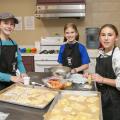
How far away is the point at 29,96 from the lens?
157cm

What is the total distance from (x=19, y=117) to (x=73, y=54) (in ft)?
4.99

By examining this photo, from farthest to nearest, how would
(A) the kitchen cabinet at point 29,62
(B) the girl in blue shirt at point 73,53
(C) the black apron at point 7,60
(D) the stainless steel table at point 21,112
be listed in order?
1. (A) the kitchen cabinet at point 29,62
2. (B) the girl in blue shirt at point 73,53
3. (C) the black apron at point 7,60
4. (D) the stainless steel table at point 21,112

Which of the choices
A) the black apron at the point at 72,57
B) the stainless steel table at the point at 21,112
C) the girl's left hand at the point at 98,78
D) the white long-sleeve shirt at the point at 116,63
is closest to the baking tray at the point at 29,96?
the stainless steel table at the point at 21,112

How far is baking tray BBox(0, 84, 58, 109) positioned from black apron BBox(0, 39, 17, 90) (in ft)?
1.13

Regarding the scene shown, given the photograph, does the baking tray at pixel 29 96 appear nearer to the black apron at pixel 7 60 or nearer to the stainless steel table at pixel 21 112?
the stainless steel table at pixel 21 112

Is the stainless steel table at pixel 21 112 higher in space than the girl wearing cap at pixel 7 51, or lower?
lower

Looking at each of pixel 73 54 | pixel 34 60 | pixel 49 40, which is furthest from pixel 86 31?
pixel 73 54

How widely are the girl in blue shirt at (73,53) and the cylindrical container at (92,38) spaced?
1.27m

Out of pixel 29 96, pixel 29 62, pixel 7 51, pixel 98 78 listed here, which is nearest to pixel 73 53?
pixel 7 51

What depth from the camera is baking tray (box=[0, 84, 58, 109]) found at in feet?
4.76

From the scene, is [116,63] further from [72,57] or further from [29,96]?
[72,57]

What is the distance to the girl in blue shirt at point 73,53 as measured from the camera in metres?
2.60

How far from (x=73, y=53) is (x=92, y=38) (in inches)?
52.8

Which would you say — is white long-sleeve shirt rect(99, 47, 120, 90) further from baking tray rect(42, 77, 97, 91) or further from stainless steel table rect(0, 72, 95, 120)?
stainless steel table rect(0, 72, 95, 120)
